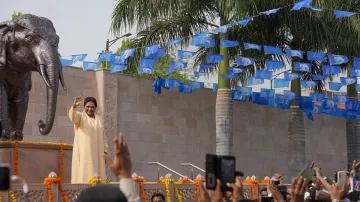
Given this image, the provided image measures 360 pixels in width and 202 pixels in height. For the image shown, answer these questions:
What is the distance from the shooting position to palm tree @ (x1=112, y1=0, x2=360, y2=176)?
17750 mm

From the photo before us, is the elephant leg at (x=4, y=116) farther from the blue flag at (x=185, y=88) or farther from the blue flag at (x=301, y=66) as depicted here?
the blue flag at (x=301, y=66)

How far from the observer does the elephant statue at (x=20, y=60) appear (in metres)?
11.2

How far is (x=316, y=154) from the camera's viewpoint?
23.8m

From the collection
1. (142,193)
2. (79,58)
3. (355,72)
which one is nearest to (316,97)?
(355,72)

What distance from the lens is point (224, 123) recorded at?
58.5ft

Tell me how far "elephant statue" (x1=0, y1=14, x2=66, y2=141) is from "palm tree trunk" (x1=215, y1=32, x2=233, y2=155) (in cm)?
688

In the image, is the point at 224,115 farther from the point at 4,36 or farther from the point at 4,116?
the point at 4,116

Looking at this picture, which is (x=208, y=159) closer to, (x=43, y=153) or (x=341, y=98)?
(x=43, y=153)

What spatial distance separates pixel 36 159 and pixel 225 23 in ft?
26.2

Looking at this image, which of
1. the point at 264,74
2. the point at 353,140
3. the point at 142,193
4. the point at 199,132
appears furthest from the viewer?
the point at 353,140

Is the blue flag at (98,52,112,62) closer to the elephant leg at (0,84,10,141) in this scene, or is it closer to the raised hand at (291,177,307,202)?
the elephant leg at (0,84,10,141)

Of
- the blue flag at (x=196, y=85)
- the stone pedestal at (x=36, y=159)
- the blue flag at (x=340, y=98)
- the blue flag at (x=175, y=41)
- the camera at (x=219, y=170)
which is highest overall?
the blue flag at (x=175, y=41)

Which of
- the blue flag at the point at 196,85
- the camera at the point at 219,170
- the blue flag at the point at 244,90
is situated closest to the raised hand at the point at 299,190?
the camera at the point at 219,170

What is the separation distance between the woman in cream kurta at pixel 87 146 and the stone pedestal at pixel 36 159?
0.92ft
